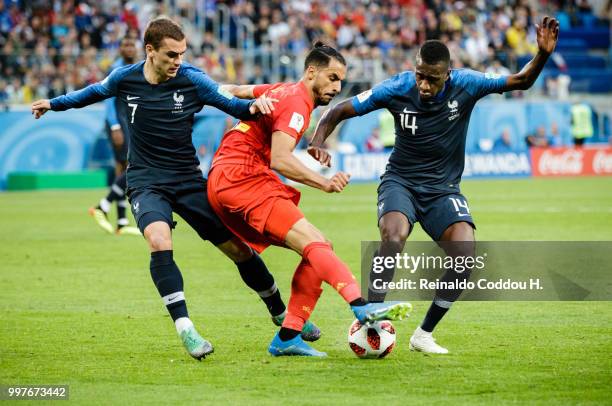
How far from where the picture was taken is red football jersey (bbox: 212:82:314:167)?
24.7ft

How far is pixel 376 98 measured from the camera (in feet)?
27.9

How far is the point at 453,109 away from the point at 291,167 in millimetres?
1749

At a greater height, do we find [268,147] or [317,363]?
[268,147]

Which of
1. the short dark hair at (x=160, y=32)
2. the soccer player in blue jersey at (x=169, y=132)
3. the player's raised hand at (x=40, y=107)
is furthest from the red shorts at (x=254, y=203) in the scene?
the player's raised hand at (x=40, y=107)

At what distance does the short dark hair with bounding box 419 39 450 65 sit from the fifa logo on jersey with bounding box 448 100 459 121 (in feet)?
1.49

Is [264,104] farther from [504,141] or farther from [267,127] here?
[504,141]

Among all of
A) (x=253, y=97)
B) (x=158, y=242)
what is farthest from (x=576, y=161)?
(x=158, y=242)

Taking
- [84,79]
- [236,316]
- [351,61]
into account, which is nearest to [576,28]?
[351,61]

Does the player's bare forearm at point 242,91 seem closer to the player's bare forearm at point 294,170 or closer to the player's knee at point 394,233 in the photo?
the player's bare forearm at point 294,170

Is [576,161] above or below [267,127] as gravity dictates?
below

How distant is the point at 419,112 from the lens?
8438mm

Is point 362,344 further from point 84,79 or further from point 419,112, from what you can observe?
point 84,79

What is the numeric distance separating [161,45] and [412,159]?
2167 mm

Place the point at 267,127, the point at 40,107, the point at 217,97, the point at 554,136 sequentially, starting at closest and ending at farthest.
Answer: the point at 267,127, the point at 217,97, the point at 40,107, the point at 554,136
